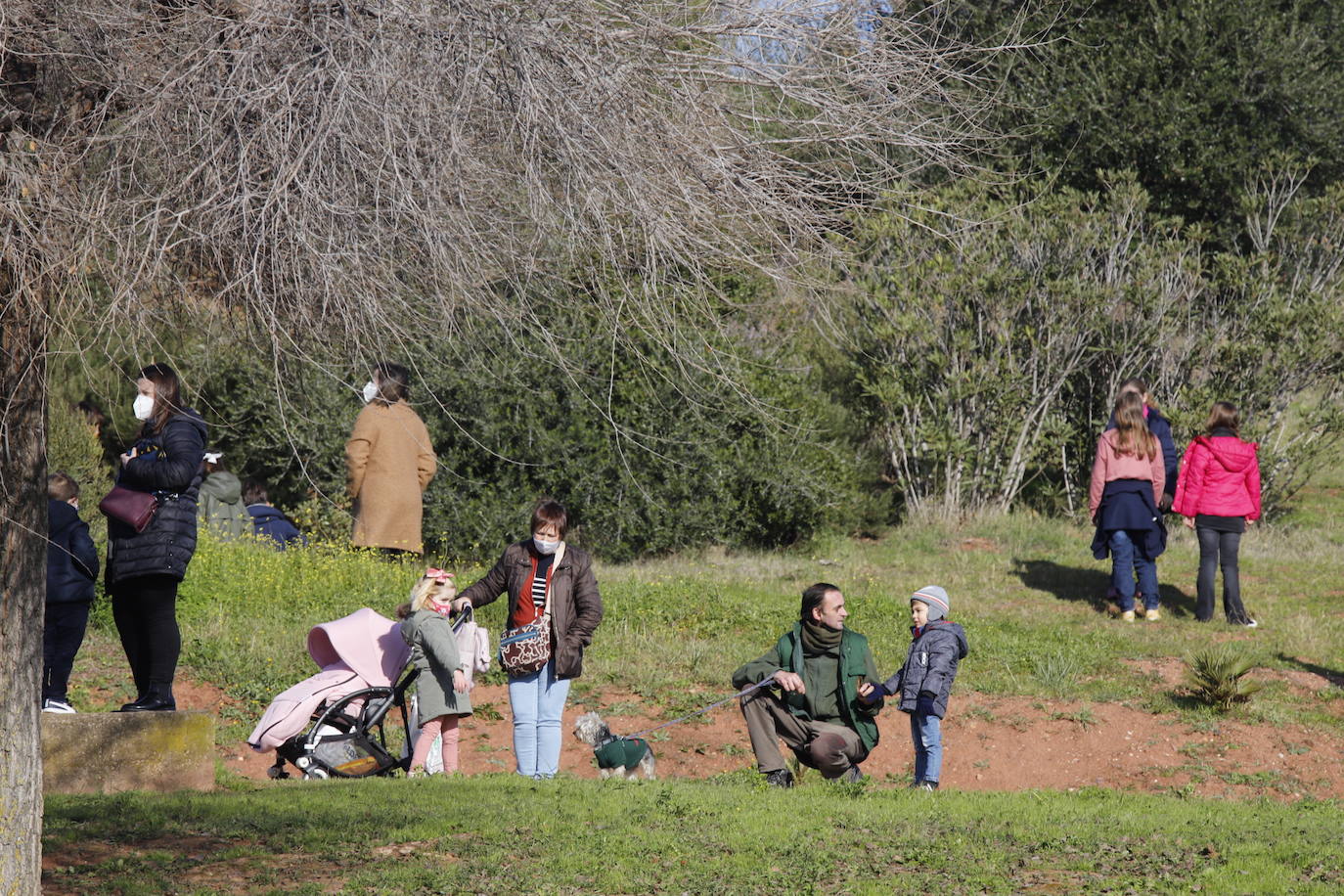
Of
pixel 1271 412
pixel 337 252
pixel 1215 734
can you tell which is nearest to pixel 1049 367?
pixel 1271 412

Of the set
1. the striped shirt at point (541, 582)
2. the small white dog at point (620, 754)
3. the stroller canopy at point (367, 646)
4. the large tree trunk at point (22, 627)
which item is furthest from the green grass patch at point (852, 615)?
the large tree trunk at point (22, 627)

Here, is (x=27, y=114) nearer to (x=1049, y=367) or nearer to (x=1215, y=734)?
(x=1215, y=734)

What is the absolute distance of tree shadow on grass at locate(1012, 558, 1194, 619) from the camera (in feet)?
39.5

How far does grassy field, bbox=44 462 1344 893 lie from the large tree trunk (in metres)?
0.72

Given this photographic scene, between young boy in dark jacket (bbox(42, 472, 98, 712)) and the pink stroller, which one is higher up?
young boy in dark jacket (bbox(42, 472, 98, 712))

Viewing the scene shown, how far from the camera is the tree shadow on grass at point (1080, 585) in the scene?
12.0m

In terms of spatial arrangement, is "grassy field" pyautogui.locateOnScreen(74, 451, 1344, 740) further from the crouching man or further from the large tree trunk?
the large tree trunk

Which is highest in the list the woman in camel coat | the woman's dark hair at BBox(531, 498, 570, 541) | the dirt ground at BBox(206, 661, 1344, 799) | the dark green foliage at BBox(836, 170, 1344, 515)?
the dark green foliage at BBox(836, 170, 1344, 515)

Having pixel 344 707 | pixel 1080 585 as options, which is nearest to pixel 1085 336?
pixel 1080 585

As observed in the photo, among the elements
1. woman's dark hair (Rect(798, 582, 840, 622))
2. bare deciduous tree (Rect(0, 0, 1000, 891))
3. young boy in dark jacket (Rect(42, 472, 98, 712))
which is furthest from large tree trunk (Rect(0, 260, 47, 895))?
woman's dark hair (Rect(798, 582, 840, 622))

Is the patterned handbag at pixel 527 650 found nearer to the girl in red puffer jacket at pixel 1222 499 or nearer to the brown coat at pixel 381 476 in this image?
the brown coat at pixel 381 476

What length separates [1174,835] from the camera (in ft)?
20.3

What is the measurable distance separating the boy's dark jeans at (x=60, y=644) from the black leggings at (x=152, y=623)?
1037 mm

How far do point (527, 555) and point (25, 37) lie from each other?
4605mm
